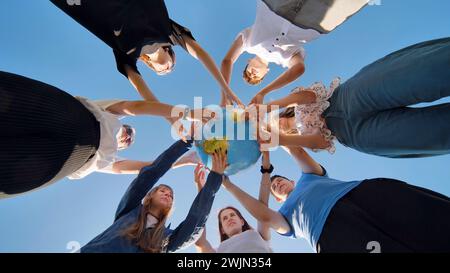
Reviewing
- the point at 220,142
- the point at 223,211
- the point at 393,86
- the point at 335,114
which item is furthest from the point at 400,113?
the point at 223,211

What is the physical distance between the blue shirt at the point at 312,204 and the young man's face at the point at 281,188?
41 centimetres

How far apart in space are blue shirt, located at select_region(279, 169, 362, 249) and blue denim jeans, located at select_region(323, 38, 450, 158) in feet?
1.17

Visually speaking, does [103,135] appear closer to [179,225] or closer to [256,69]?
[179,225]

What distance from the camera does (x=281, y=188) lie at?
9.70 ft

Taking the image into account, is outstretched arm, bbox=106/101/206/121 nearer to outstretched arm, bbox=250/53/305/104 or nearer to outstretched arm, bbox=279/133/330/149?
outstretched arm, bbox=250/53/305/104

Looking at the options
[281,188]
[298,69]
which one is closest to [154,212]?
[281,188]

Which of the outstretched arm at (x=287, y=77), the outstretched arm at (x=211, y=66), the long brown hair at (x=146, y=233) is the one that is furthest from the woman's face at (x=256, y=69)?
the long brown hair at (x=146, y=233)

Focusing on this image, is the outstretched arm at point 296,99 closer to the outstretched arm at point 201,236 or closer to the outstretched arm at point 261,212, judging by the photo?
the outstretched arm at point 261,212

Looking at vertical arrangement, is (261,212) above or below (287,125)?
below

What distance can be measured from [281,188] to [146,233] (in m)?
1.50

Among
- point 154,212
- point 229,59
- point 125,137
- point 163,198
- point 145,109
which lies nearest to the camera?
point 145,109

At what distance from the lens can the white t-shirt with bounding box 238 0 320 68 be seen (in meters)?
2.48

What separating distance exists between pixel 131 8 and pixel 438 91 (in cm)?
224

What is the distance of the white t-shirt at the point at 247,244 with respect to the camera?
2152 millimetres
